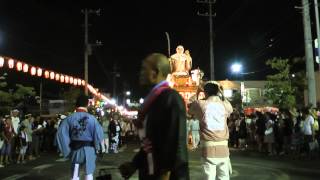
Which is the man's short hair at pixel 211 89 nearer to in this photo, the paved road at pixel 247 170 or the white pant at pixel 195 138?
the paved road at pixel 247 170

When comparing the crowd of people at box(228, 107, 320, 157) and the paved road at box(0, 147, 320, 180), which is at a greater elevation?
the crowd of people at box(228, 107, 320, 157)

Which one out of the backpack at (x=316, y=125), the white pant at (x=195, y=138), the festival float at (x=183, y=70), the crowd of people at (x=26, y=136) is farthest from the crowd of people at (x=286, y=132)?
the crowd of people at (x=26, y=136)

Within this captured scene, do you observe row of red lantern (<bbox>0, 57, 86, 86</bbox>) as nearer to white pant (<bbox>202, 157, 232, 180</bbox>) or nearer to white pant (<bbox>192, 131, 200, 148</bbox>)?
white pant (<bbox>192, 131, 200, 148</bbox>)

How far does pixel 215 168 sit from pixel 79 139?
8.14 ft

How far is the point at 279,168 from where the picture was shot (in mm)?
15477

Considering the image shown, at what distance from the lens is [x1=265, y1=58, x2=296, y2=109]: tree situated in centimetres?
Result: 4262

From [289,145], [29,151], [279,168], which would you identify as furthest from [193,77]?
[279,168]

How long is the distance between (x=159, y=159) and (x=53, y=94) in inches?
2834

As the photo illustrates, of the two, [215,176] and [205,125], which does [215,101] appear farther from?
[215,176]

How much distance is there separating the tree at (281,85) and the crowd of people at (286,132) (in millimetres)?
18577

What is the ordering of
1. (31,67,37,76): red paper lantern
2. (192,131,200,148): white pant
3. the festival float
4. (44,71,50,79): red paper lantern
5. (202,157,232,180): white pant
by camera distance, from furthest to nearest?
(44,71,50,79): red paper lantern, (31,67,37,76): red paper lantern, the festival float, (192,131,200,148): white pant, (202,157,232,180): white pant

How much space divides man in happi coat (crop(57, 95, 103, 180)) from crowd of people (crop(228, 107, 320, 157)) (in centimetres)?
1223

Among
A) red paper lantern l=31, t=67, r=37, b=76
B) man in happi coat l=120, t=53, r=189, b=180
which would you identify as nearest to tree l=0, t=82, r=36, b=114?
red paper lantern l=31, t=67, r=37, b=76

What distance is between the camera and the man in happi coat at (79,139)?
26.7 feet
